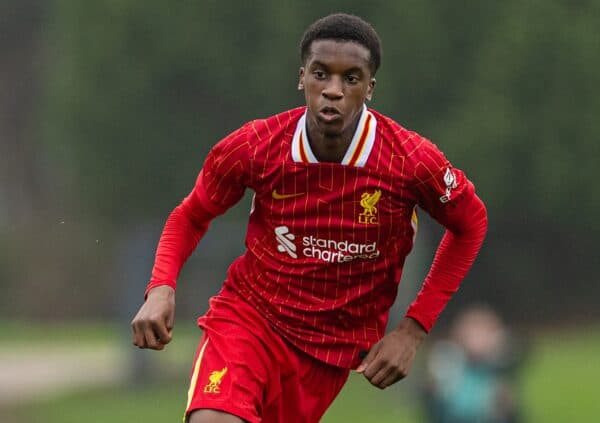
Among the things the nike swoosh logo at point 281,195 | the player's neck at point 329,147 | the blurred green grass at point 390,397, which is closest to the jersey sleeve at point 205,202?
the nike swoosh logo at point 281,195

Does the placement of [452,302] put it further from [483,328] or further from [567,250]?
[483,328]

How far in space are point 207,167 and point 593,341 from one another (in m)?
9.19

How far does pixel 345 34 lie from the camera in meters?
4.69

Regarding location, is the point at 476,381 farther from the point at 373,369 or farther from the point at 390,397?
the point at 373,369

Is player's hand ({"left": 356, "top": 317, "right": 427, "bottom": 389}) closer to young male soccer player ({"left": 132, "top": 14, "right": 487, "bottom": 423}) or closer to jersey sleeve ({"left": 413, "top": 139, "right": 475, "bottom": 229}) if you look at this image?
young male soccer player ({"left": 132, "top": 14, "right": 487, "bottom": 423})

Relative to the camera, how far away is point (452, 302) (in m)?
13.0

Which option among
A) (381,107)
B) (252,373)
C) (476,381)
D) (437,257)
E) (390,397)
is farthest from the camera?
(390,397)

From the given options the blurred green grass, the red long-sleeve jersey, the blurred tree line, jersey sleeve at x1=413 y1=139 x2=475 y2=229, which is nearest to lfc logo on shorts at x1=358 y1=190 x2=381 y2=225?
the red long-sleeve jersey

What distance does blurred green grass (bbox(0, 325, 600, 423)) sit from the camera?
12.2m

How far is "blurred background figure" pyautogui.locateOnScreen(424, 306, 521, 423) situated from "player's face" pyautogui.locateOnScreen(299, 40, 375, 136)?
5121 mm

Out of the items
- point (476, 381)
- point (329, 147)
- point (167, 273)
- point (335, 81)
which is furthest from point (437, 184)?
point (476, 381)

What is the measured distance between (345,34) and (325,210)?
58cm

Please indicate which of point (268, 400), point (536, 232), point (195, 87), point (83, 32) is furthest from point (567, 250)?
point (268, 400)

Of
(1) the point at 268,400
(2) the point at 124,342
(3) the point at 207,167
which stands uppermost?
(3) the point at 207,167
